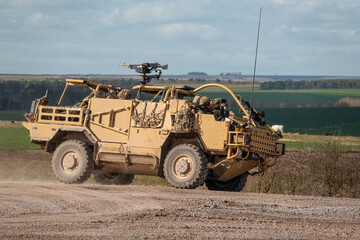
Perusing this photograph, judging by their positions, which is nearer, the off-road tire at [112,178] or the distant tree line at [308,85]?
the off-road tire at [112,178]

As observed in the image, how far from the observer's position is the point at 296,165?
30.2 metres

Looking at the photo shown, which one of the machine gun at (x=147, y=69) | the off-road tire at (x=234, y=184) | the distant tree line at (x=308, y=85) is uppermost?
Answer: the distant tree line at (x=308, y=85)

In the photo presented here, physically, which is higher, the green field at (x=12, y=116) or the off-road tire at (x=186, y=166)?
the off-road tire at (x=186, y=166)

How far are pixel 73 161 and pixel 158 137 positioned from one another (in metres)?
2.51

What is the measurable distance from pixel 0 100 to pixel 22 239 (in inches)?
2604

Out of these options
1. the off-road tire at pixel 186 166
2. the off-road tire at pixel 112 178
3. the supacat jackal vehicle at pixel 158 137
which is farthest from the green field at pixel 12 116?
the off-road tire at pixel 186 166

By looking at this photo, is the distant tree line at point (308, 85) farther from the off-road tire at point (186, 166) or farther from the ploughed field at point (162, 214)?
the ploughed field at point (162, 214)

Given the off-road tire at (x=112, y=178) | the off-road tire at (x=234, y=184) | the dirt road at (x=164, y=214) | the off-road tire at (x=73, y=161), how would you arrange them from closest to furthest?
the dirt road at (x=164, y=214) → the off-road tire at (x=73, y=161) → the off-road tire at (x=234, y=184) → the off-road tire at (x=112, y=178)

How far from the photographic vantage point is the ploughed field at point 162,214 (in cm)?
1082

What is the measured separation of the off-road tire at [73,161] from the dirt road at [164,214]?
188 cm

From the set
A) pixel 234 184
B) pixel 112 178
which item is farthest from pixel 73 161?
pixel 234 184

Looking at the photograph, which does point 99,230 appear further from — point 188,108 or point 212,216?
point 188,108

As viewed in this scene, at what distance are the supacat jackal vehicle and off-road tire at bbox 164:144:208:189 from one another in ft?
0.08

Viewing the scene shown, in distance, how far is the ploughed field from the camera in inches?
426
